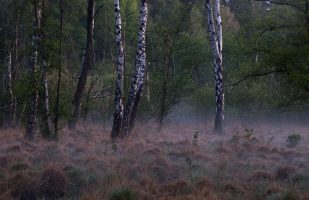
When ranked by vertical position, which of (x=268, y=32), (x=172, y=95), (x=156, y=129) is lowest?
(x=156, y=129)

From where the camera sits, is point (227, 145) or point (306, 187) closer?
point (306, 187)

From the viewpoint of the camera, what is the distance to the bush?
8.39 m

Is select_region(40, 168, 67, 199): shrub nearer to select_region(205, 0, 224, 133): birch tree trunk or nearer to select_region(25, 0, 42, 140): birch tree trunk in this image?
select_region(25, 0, 42, 140): birch tree trunk

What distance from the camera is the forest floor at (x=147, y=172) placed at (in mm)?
9078

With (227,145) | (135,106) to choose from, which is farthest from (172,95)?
(227,145)

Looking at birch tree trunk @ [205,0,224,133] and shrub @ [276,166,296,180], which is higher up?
birch tree trunk @ [205,0,224,133]

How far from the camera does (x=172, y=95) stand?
25.3 metres

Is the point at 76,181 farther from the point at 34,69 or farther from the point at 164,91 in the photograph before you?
the point at 164,91

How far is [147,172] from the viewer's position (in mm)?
10914

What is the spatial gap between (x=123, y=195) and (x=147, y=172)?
8.24 feet

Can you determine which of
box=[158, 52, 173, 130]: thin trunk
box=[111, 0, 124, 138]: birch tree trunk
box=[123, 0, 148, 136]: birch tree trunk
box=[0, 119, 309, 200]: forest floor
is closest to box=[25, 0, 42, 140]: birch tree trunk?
box=[0, 119, 309, 200]: forest floor

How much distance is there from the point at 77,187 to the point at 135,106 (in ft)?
30.7

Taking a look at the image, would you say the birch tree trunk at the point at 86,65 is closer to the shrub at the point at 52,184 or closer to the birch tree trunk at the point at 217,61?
the birch tree trunk at the point at 217,61

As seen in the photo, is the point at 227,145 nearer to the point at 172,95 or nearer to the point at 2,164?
the point at 2,164
